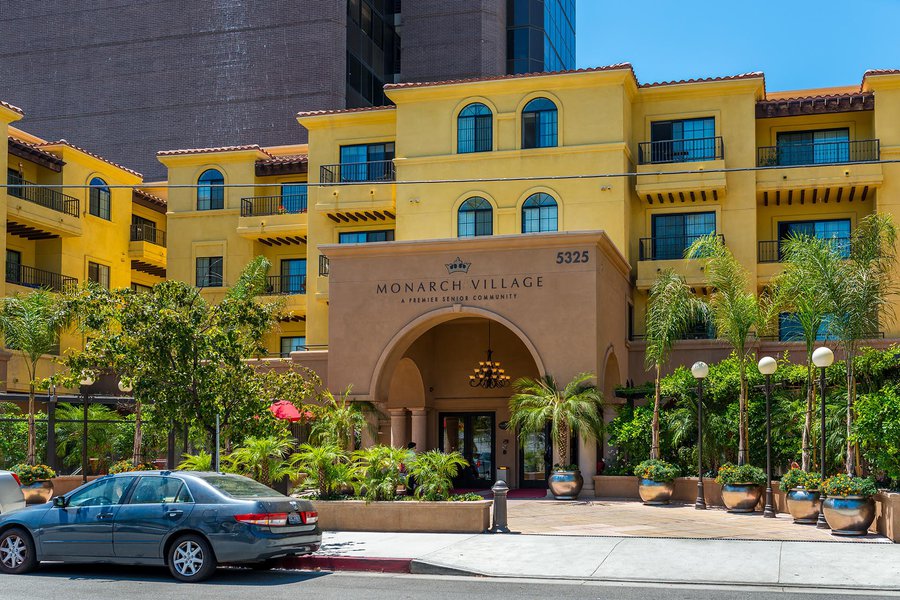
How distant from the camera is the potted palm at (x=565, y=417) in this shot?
86.8 feet

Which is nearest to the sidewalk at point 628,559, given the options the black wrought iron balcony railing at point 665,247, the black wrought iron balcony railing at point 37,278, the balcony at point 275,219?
the black wrought iron balcony railing at point 665,247

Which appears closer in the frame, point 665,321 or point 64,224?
point 665,321

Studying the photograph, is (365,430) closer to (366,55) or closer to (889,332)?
(889,332)

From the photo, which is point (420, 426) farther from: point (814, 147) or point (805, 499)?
point (814, 147)

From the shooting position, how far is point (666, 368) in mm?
33562

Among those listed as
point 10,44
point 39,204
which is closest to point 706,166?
point 39,204

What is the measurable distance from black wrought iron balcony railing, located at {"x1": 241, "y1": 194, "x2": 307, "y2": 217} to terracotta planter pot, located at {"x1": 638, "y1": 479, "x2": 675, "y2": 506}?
2154 cm

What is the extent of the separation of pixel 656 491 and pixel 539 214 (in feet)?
45.1

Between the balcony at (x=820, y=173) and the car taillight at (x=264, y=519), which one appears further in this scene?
the balcony at (x=820, y=173)

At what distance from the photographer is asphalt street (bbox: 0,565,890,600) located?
13.6 m

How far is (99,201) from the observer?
151ft

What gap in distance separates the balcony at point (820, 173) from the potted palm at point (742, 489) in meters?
14.0

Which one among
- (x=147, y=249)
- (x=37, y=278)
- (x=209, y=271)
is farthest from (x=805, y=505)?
(x=147, y=249)

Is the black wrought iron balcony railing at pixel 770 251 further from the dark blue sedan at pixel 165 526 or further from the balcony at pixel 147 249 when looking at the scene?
the balcony at pixel 147 249
